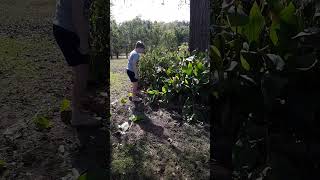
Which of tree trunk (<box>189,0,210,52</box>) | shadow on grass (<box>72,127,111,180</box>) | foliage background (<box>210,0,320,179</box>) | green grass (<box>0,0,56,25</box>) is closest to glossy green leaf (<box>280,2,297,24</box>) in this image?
foliage background (<box>210,0,320,179</box>)

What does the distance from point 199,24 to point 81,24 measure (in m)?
0.95

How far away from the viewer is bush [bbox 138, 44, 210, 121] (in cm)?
365

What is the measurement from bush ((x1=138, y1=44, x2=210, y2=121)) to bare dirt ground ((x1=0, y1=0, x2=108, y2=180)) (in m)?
0.52

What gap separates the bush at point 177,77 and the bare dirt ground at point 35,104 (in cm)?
52

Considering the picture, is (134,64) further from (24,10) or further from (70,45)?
(24,10)

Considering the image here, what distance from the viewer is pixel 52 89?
4.18 m

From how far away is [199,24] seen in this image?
348 cm

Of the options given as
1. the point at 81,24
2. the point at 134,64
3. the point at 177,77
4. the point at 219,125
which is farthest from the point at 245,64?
the point at 177,77

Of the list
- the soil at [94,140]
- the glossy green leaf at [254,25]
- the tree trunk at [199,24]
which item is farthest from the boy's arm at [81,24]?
the glossy green leaf at [254,25]

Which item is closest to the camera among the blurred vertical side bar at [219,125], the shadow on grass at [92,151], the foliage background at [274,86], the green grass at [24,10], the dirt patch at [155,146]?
the foliage background at [274,86]

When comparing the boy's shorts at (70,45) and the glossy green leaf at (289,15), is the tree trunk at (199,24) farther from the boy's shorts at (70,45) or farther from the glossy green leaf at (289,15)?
the glossy green leaf at (289,15)

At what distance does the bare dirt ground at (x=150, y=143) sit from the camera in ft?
9.79

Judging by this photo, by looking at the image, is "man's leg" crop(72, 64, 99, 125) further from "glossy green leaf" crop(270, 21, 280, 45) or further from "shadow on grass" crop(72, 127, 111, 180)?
"glossy green leaf" crop(270, 21, 280, 45)

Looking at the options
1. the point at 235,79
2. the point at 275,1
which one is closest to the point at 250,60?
the point at 235,79
